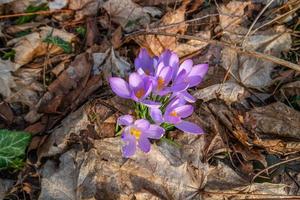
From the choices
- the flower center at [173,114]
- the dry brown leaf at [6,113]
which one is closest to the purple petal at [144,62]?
the flower center at [173,114]

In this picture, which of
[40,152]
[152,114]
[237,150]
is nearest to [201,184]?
[237,150]

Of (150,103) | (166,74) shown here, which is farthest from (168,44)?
(150,103)

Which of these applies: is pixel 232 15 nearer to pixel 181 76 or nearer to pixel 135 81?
pixel 181 76


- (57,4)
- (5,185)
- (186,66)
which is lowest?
(5,185)

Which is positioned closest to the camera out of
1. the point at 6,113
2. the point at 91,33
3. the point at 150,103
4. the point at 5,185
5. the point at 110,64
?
the point at 150,103

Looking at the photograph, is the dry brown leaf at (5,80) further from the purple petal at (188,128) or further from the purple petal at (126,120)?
the purple petal at (188,128)

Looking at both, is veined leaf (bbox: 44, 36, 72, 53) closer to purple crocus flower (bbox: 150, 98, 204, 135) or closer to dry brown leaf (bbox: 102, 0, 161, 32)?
dry brown leaf (bbox: 102, 0, 161, 32)
